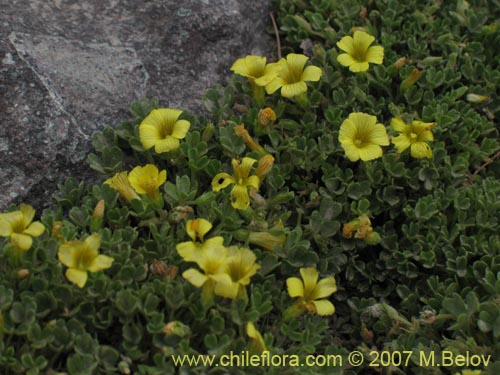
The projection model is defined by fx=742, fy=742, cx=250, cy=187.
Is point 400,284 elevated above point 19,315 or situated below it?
below

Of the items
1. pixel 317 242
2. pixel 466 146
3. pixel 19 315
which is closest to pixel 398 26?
pixel 466 146

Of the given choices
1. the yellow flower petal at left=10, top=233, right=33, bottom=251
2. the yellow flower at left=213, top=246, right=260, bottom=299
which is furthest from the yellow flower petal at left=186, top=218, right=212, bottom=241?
the yellow flower petal at left=10, top=233, right=33, bottom=251

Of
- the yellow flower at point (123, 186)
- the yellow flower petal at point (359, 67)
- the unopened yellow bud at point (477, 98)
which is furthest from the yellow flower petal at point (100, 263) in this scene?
the unopened yellow bud at point (477, 98)

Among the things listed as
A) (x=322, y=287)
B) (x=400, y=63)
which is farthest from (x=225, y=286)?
(x=400, y=63)

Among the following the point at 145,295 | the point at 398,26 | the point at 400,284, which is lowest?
the point at 400,284

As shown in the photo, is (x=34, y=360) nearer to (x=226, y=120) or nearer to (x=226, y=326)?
(x=226, y=326)

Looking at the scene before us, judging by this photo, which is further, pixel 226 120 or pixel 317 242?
pixel 226 120

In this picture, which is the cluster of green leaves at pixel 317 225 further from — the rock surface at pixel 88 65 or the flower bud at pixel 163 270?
the rock surface at pixel 88 65

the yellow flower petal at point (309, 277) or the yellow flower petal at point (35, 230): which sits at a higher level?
the yellow flower petal at point (35, 230)
